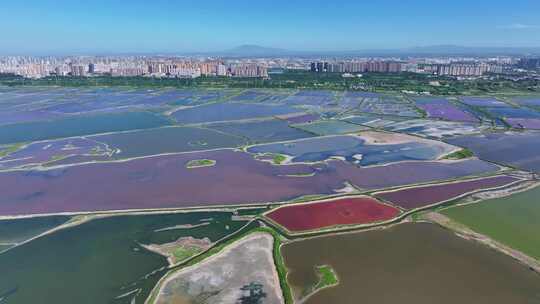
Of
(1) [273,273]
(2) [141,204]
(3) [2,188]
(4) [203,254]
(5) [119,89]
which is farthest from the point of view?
(5) [119,89]

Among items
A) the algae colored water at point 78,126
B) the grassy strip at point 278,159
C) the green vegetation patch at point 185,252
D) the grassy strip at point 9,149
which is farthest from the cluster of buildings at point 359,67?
the green vegetation patch at point 185,252

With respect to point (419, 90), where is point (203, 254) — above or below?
below

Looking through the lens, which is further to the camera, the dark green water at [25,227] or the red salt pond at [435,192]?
the red salt pond at [435,192]

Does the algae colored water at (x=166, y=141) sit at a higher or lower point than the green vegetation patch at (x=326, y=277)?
higher

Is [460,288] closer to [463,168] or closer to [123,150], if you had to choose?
[463,168]

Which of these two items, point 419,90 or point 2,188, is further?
point 419,90

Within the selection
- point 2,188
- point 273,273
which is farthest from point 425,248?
point 2,188

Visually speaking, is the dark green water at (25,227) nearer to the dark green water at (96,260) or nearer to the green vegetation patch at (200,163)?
the dark green water at (96,260)

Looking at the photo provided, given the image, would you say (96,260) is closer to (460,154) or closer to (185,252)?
(185,252)

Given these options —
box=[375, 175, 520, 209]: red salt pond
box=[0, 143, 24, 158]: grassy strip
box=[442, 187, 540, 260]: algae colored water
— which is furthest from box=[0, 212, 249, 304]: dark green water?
box=[0, 143, 24, 158]: grassy strip
